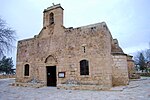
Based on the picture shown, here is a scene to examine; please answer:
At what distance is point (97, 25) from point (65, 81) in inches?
240

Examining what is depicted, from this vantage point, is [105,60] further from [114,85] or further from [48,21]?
[48,21]

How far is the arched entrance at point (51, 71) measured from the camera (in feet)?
50.4

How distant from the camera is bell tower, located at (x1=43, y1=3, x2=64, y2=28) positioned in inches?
614

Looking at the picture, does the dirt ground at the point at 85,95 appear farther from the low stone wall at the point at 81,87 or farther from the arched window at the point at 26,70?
the arched window at the point at 26,70

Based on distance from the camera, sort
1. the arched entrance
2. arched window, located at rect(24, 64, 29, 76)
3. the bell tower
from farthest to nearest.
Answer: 1. arched window, located at rect(24, 64, 29, 76)
2. the bell tower
3. the arched entrance

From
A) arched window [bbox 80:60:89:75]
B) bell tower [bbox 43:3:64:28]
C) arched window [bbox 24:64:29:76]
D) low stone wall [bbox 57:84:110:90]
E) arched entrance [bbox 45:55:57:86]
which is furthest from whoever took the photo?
arched window [bbox 24:64:29:76]

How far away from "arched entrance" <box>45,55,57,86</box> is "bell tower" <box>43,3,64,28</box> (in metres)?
3.62

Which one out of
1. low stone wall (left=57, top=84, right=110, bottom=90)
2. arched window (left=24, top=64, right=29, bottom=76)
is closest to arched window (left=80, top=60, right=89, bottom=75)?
low stone wall (left=57, top=84, right=110, bottom=90)

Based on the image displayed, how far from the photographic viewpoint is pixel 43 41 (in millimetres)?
16219

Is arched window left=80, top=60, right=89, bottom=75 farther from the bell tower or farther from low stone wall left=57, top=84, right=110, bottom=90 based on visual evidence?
the bell tower

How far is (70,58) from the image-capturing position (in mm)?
14219

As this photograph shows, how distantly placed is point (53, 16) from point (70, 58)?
5.38 meters

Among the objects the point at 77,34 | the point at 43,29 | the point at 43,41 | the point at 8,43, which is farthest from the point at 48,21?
the point at 8,43

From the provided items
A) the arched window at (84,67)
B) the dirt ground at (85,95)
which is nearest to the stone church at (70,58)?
the arched window at (84,67)
